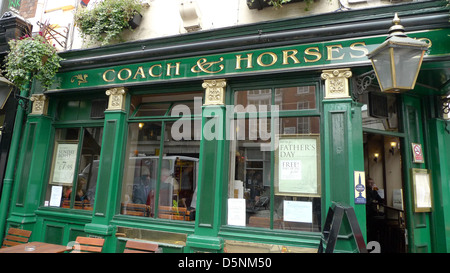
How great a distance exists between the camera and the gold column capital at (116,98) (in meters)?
5.74

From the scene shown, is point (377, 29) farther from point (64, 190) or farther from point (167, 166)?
point (64, 190)

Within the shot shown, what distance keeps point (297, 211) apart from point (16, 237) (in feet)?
18.1

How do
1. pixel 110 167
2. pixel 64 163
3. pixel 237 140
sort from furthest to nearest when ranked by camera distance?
pixel 64 163, pixel 110 167, pixel 237 140

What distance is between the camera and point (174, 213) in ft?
17.5

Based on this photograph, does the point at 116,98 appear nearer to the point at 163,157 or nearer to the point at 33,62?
Answer: the point at 163,157

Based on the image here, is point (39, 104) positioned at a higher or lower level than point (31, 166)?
higher

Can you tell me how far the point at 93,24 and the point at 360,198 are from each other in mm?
6535

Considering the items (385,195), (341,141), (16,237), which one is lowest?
(16,237)

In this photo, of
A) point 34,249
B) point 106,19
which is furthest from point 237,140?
point 106,19

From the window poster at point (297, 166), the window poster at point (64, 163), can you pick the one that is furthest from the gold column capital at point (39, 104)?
the window poster at point (297, 166)

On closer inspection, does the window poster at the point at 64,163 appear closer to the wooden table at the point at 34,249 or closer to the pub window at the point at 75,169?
the pub window at the point at 75,169
